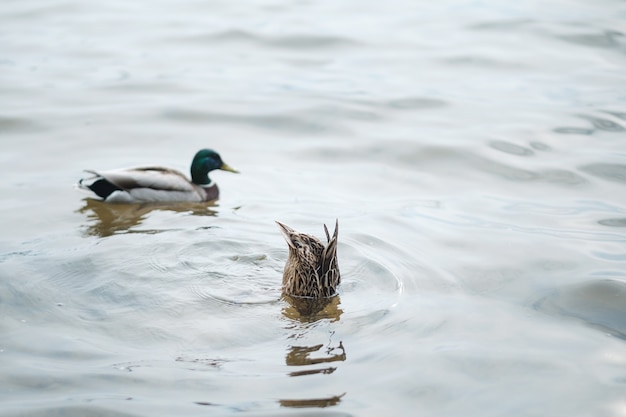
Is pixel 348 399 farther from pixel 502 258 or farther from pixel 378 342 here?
pixel 502 258

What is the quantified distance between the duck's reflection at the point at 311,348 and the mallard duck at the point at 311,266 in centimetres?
7

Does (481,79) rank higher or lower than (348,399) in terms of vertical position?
higher

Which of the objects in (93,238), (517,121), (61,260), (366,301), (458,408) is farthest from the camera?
(517,121)

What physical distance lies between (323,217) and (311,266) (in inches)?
76.3

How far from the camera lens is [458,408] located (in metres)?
5.46

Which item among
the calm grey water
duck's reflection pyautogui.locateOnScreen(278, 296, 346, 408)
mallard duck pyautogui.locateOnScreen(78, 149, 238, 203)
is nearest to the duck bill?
mallard duck pyautogui.locateOnScreen(78, 149, 238, 203)

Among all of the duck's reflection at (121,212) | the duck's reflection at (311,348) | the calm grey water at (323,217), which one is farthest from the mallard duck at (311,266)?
the duck's reflection at (121,212)

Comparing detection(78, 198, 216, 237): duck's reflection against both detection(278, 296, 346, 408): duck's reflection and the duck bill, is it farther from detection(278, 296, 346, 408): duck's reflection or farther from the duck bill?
detection(278, 296, 346, 408): duck's reflection

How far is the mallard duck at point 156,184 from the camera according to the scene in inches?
376

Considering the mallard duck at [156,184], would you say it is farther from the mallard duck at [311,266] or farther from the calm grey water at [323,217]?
the mallard duck at [311,266]

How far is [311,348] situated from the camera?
6242 mm

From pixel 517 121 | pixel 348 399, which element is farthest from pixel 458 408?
pixel 517 121

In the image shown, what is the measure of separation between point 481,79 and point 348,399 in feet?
30.3

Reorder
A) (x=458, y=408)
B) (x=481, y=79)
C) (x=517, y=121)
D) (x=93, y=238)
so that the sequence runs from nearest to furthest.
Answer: (x=458, y=408) → (x=93, y=238) → (x=517, y=121) → (x=481, y=79)
